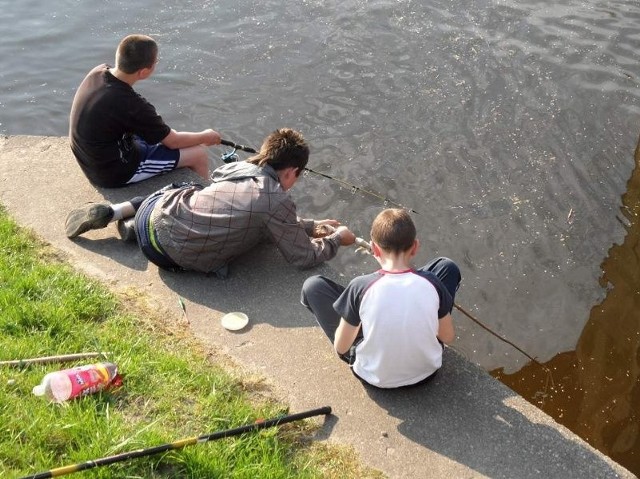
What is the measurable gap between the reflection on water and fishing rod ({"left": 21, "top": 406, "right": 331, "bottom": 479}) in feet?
6.68

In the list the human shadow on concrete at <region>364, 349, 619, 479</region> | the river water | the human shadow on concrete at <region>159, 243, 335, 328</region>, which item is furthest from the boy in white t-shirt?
the river water

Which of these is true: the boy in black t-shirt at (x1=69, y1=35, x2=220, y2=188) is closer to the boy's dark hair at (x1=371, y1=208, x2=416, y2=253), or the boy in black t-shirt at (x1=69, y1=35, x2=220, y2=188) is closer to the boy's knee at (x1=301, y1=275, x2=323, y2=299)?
the boy's knee at (x1=301, y1=275, x2=323, y2=299)

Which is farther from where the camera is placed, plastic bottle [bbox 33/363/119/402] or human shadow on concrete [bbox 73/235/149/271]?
human shadow on concrete [bbox 73/235/149/271]

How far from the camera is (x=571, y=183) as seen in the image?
7109 millimetres

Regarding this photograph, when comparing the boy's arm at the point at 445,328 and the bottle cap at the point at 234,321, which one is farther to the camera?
the bottle cap at the point at 234,321

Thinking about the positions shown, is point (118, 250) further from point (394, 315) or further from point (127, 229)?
point (394, 315)

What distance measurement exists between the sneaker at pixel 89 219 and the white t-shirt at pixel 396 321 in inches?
86.3

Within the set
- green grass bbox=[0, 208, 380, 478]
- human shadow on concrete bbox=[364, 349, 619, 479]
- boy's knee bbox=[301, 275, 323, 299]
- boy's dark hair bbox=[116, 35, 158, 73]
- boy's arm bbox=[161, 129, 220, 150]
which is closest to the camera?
green grass bbox=[0, 208, 380, 478]

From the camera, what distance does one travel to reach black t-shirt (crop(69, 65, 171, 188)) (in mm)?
5754

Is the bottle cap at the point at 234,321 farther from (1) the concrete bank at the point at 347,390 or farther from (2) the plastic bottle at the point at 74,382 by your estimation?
(2) the plastic bottle at the point at 74,382

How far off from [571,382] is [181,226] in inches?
115

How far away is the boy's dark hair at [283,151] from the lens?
501cm

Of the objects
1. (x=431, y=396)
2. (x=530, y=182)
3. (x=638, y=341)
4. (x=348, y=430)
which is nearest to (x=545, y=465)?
(x=431, y=396)

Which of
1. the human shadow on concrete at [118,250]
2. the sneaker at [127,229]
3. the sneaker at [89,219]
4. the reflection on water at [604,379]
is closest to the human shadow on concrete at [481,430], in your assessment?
the reflection on water at [604,379]
